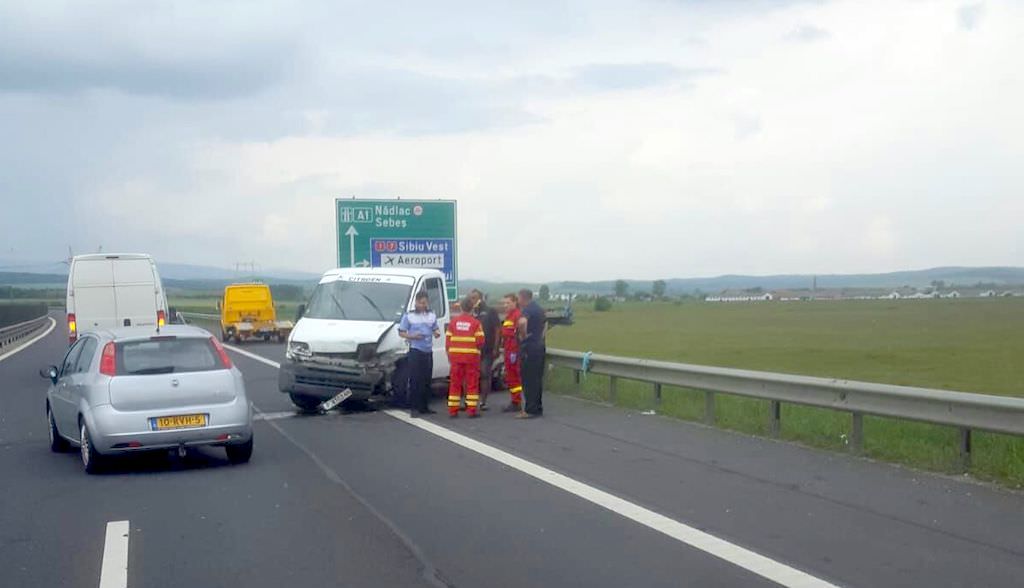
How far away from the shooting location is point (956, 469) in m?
11.0

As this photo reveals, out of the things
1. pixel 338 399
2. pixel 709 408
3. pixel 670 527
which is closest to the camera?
pixel 670 527

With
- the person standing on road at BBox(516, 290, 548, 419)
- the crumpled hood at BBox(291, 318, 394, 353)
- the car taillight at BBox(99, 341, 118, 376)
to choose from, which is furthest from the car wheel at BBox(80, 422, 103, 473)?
the person standing on road at BBox(516, 290, 548, 419)

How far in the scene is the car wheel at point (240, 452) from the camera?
12469 millimetres

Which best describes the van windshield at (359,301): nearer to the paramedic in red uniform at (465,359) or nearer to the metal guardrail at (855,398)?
the paramedic in red uniform at (465,359)

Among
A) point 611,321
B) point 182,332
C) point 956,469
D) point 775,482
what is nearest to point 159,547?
point 182,332

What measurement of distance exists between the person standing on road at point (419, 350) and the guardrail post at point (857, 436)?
6.90 m

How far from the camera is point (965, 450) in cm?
1105

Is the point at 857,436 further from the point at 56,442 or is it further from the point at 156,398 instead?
the point at 56,442

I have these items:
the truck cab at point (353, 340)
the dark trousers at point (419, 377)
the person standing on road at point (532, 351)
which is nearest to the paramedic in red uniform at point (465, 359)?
the dark trousers at point (419, 377)

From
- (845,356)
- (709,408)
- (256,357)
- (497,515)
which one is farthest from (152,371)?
A: (845,356)

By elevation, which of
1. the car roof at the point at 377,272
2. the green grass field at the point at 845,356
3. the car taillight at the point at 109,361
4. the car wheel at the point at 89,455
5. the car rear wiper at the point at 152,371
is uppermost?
the car roof at the point at 377,272

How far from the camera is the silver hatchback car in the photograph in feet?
38.5

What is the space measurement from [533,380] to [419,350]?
191 cm

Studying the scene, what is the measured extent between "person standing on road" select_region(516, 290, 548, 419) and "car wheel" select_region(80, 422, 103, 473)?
6.27 metres
